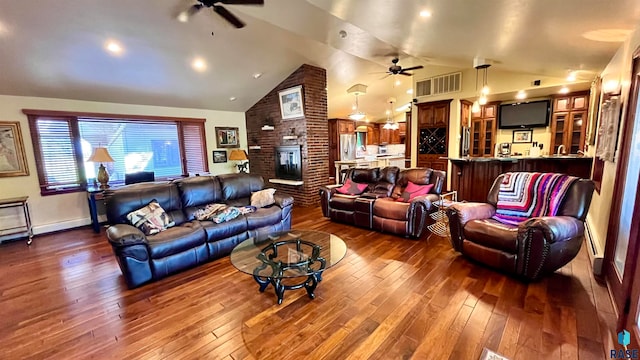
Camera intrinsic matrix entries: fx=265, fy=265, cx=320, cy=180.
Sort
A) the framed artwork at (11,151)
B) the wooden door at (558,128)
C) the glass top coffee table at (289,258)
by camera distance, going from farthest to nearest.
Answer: the wooden door at (558,128), the framed artwork at (11,151), the glass top coffee table at (289,258)

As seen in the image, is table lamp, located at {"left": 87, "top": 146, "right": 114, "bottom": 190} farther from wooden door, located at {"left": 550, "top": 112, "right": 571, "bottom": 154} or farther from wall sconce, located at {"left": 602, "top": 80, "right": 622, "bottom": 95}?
wooden door, located at {"left": 550, "top": 112, "right": 571, "bottom": 154}

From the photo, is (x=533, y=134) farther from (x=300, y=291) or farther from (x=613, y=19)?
(x=300, y=291)

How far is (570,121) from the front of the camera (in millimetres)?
6113

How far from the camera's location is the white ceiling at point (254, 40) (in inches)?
98.0

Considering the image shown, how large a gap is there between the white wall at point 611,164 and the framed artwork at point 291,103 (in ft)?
15.1

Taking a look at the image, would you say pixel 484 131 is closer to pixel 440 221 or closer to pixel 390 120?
pixel 440 221

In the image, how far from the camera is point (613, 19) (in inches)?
87.1

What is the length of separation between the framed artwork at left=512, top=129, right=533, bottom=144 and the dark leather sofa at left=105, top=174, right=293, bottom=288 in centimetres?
641

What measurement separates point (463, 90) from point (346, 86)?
9.51 feet

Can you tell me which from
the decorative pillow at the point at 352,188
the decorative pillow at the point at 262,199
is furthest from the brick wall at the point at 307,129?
the decorative pillow at the point at 262,199

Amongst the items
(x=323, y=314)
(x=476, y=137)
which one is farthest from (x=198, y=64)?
(x=476, y=137)

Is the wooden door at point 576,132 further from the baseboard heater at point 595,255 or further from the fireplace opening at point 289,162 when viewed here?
the fireplace opening at point 289,162

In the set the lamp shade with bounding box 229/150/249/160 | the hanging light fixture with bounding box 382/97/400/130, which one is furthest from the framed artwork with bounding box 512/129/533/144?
the lamp shade with bounding box 229/150/249/160

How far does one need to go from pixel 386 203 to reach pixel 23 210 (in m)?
5.90
